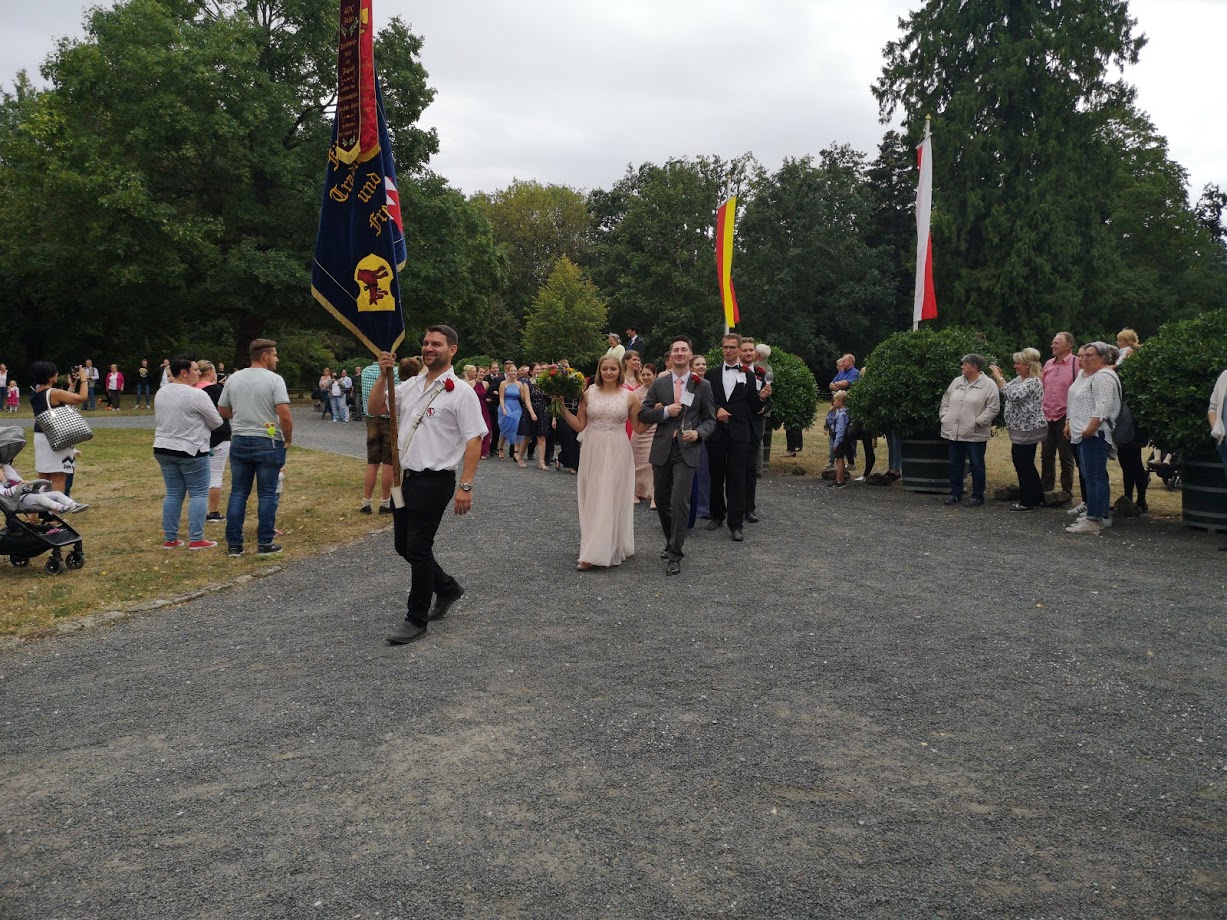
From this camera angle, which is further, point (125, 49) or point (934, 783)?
point (125, 49)

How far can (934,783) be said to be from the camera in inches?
154

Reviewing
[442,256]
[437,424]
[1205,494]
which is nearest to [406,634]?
[437,424]

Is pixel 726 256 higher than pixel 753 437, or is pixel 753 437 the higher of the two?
pixel 726 256

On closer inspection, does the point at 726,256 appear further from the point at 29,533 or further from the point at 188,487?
the point at 29,533

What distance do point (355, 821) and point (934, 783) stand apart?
96.7 inches

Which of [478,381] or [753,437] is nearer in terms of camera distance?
[753,437]

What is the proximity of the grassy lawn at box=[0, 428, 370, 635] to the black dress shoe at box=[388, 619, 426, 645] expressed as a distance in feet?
9.03

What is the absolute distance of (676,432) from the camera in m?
8.62

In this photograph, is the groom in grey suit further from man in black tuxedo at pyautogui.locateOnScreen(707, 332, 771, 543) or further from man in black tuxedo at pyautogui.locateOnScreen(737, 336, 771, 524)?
man in black tuxedo at pyautogui.locateOnScreen(737, 336, 771, 524)

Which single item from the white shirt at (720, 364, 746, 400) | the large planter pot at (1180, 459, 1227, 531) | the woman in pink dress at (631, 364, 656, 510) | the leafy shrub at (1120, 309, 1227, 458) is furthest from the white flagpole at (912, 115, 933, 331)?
the white shirt at (720, 364, 746, 400)

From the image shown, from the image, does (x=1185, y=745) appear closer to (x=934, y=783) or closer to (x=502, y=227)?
(x=934, y=783)

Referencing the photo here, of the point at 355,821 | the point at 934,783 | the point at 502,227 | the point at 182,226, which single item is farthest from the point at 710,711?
the point at 502,227

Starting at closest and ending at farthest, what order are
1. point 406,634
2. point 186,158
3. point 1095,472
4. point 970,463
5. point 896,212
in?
point 406,634
point 1095,472
point 970,463
point 186,158
point 896,212

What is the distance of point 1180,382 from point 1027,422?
194cm
